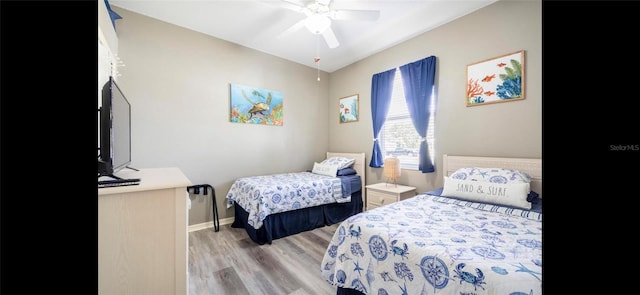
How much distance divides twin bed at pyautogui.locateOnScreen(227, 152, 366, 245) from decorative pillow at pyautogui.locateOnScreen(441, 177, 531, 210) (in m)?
1.34

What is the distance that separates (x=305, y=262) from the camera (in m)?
2.07

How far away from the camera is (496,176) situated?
189 cm

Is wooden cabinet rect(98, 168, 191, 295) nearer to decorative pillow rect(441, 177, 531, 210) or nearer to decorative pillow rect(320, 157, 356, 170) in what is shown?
decorative pillow rect(441, 177, 531, 210)

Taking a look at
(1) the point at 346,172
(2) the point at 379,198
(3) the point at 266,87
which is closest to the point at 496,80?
(2) the point at 379,198

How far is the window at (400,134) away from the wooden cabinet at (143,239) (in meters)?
2.55

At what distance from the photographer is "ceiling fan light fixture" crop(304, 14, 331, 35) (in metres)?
2.18

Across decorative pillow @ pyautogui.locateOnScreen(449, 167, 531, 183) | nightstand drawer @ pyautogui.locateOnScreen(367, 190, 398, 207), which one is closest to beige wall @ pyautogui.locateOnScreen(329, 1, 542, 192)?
decorative pillow @ pyautogui.locateOnScreen(449, 167, 531, 183)

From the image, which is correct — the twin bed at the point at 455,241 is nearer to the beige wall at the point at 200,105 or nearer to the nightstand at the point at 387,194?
the nightstand at the point at 387,194

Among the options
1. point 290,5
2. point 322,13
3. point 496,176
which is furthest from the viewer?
point 322,13

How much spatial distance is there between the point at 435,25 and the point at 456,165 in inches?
61.6

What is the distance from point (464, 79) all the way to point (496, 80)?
0.96 feet

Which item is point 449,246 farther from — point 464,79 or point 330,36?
point 330,36

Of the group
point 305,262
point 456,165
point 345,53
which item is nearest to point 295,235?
point 305,262
